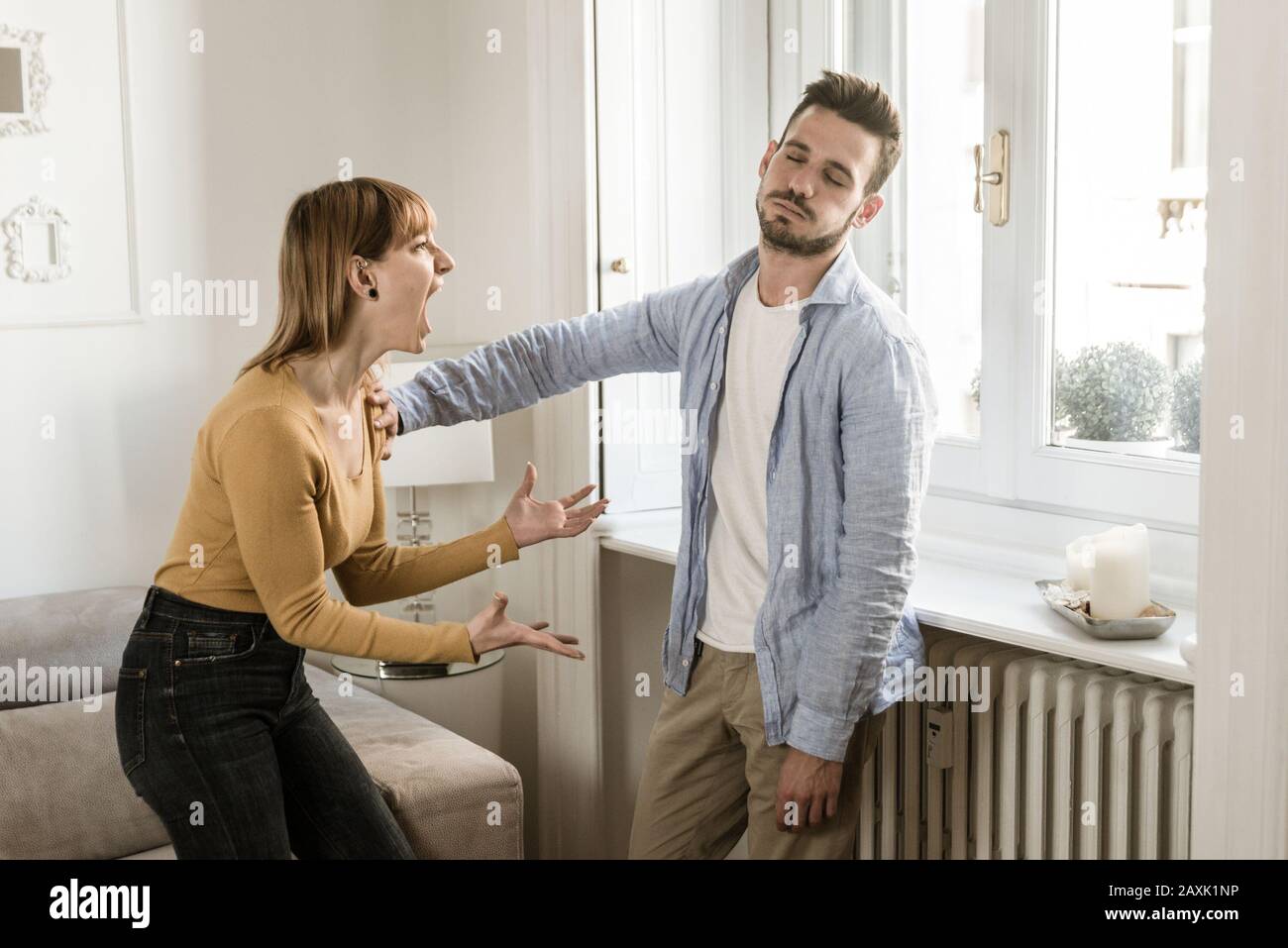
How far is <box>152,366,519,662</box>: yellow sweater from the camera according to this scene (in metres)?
1.55

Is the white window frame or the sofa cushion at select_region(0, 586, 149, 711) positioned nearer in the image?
the white window frame

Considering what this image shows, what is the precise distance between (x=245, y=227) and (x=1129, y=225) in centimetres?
178

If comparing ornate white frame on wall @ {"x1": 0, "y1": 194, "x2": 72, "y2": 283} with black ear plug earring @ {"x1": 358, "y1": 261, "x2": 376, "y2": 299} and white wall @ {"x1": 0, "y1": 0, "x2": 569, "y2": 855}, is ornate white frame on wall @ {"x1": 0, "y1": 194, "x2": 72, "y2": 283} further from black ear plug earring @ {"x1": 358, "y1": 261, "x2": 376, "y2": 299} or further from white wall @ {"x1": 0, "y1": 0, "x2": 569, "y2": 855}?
black ear plug earring @ {"x1": 358, "y1": 261, "x2": 376, "y2": 299}

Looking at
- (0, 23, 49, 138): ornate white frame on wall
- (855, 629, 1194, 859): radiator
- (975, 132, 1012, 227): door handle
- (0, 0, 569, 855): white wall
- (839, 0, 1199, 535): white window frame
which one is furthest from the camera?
(0, 0, 569, 855): white wall

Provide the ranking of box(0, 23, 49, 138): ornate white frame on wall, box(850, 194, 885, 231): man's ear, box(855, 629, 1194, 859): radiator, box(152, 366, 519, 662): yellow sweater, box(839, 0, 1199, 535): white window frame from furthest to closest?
box(0, 23, 49, 138): ornate white frame on wall < box(839, 0, 1199, 535): white window frame < box(850, 194, 885, 231): man's ear < box(855, 629, 1194, 859): radiator < box(152, 366, 519, 662): yellow sweater

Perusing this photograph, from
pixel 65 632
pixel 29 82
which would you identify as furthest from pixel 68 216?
pixel 65 632

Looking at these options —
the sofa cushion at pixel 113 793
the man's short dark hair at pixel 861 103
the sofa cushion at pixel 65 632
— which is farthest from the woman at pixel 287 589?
the sofa cushion at pixel 65 632

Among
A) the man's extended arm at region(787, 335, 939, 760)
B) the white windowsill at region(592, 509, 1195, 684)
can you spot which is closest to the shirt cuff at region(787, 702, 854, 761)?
the man's extended arm at region(787, 335, 939, 760)

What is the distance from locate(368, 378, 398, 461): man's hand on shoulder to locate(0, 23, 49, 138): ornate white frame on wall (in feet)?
3.80

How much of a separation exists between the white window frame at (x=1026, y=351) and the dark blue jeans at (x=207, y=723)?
119 centimetres

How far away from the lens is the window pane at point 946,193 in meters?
2.23

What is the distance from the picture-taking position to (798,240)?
1.82 metres

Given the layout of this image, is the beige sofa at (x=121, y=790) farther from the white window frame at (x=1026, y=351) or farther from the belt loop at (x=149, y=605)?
the white window frame at (x=1026, y=351)

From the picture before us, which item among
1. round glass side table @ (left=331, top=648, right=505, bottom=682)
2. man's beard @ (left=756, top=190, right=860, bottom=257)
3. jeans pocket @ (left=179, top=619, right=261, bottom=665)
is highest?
man's beard @ (left=756, top=190, right=860, bottom=257)
